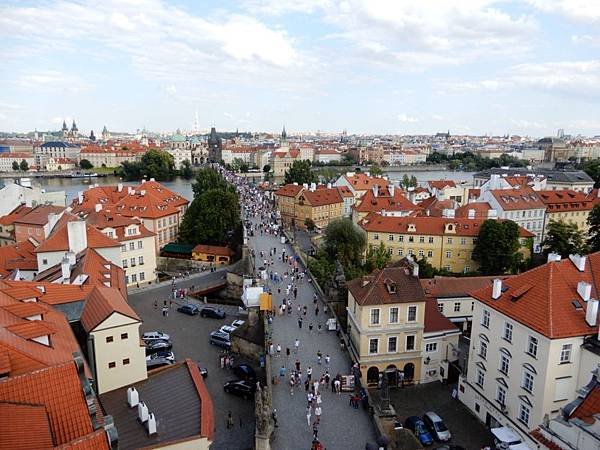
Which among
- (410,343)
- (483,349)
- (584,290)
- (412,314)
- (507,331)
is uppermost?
(584,290)

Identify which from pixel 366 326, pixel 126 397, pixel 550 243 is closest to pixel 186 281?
pixel 366 326

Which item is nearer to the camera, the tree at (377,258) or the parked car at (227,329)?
the parked car at (227,329)

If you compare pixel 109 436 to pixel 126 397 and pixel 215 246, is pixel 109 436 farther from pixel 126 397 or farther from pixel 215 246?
pixel 215 246

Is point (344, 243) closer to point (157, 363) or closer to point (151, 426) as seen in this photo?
point (157, 363)

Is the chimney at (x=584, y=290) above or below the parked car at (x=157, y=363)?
above

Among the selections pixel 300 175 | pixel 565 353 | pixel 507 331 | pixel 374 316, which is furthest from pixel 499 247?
pixel 300 175

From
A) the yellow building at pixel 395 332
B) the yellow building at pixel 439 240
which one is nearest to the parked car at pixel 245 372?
the yellow building at pixel 395 332

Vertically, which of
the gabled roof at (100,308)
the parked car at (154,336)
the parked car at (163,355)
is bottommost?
the parked car at (163,355)

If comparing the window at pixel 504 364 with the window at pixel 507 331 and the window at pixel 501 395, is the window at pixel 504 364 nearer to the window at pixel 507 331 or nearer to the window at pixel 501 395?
the window at pixel 501 395
